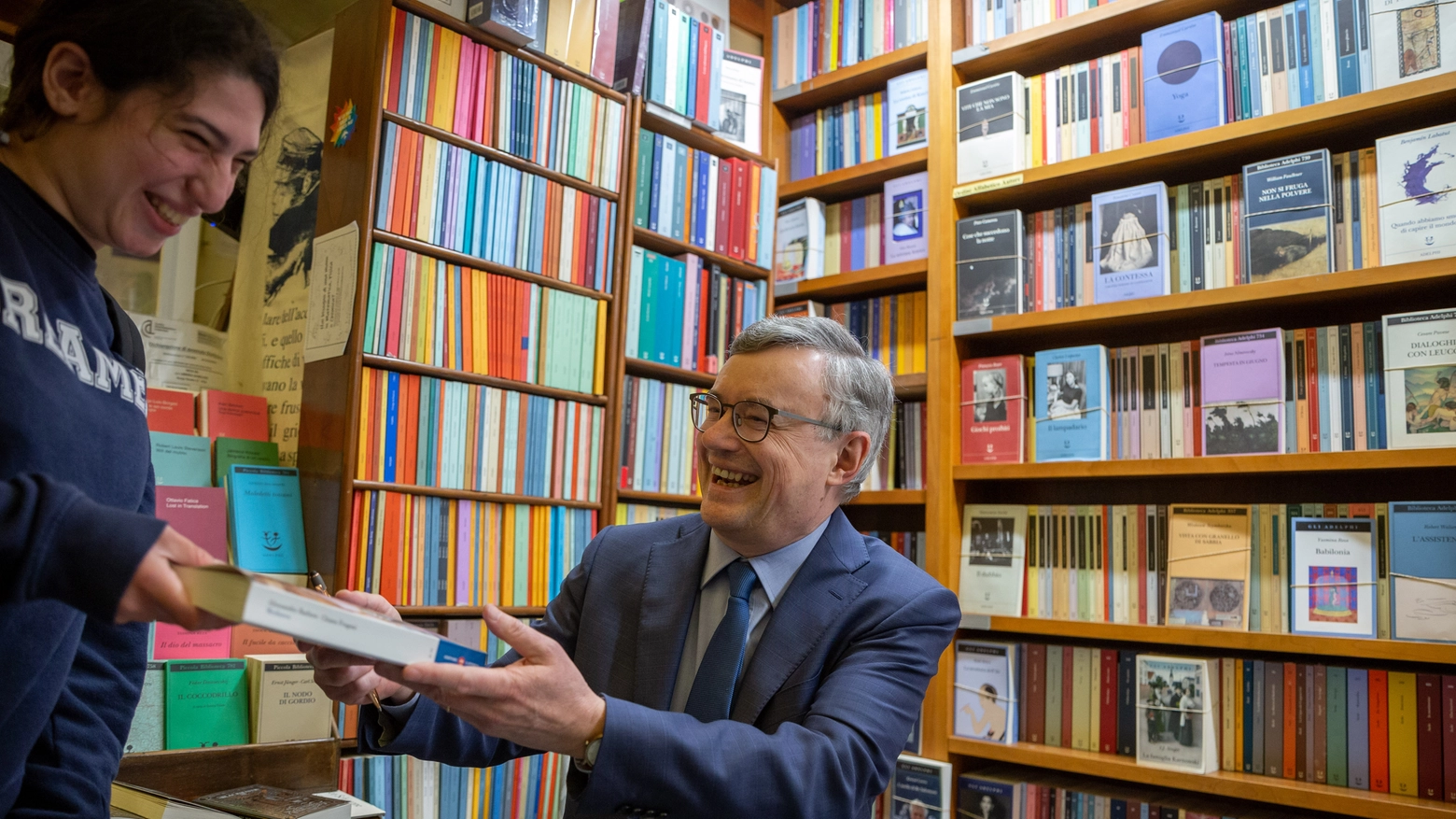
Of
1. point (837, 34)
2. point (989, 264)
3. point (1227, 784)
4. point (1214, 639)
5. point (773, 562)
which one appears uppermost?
point (837, 34)

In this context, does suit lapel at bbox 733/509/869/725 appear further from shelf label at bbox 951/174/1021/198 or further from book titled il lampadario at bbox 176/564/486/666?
shelf label at bbox 951/174/1021/198

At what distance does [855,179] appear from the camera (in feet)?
11.2

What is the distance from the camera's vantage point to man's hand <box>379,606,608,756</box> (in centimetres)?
96

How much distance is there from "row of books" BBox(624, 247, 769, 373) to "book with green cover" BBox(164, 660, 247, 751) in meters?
1.35

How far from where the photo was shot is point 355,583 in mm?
2316

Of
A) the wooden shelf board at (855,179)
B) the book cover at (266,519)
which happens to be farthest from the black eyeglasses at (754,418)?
the wooden shelf board at (855,179)

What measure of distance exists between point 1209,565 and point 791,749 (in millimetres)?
1734

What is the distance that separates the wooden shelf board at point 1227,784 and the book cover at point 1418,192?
1211 mm

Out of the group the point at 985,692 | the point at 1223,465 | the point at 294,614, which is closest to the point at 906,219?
the point at 1223,465

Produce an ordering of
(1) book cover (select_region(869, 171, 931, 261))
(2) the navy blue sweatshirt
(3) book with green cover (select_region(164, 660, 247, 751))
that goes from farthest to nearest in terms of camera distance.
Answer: (1) book cover (select_region(869, 171, 931, 261)) < (3) book with green cover (select_region(164, 660, 247, 751)) < (2) the navy blue sweatshirt

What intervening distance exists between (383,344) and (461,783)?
111 centimetres

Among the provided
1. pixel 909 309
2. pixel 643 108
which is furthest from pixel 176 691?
pixel 909 309

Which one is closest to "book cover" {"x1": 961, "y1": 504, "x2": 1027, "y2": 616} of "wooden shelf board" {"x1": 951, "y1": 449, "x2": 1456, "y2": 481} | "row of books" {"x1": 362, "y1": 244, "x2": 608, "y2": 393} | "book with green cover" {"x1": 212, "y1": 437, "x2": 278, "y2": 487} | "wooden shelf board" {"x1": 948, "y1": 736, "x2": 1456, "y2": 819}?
"wooden shelf board" {"x1": 951, "y1": 449, "x2": 1456, "y2": 481}

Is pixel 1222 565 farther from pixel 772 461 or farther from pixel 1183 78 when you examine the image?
pixel 772 461
